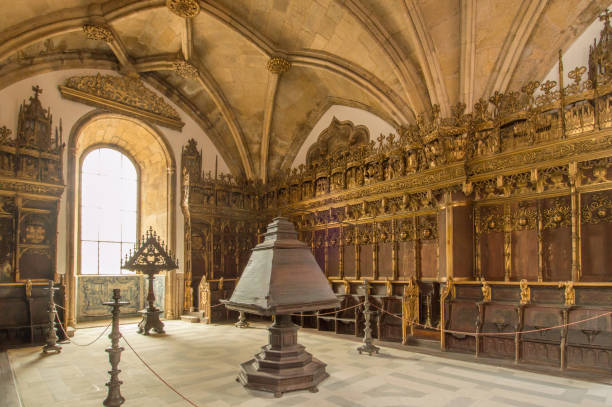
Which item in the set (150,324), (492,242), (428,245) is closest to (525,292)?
(492,242)

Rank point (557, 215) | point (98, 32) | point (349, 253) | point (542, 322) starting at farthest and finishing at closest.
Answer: point (349, 253) → point (98, 32) → point (557, 215) → point (542, 322)

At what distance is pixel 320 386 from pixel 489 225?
5437 millimetres

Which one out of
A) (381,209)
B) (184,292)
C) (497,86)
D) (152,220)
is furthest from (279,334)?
(152,220)

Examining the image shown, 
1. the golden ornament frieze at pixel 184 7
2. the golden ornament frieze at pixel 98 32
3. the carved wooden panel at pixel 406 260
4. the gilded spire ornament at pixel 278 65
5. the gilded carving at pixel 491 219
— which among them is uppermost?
the golden ornament frieze at pixel 184 7

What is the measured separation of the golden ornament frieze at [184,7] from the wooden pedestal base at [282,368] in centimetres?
878

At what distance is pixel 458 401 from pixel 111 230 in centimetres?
1215

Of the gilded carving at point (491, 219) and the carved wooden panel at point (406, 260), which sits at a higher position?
the gilded carving at point (491, 219)

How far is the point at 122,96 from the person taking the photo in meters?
12.3

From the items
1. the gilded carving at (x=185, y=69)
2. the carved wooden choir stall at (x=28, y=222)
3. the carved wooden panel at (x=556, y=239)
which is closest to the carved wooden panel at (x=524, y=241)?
the carved wooden panel at (x=556, y=239)

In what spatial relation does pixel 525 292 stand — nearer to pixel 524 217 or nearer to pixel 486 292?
pixel 486 292

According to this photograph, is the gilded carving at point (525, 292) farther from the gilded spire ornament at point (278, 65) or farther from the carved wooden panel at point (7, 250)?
the carved wooden panel at point (7, 250)

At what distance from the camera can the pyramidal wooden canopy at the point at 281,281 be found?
4.61 m

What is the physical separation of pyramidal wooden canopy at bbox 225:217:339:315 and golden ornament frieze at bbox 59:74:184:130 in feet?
29.5

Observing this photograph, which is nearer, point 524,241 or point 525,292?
point 525,292
